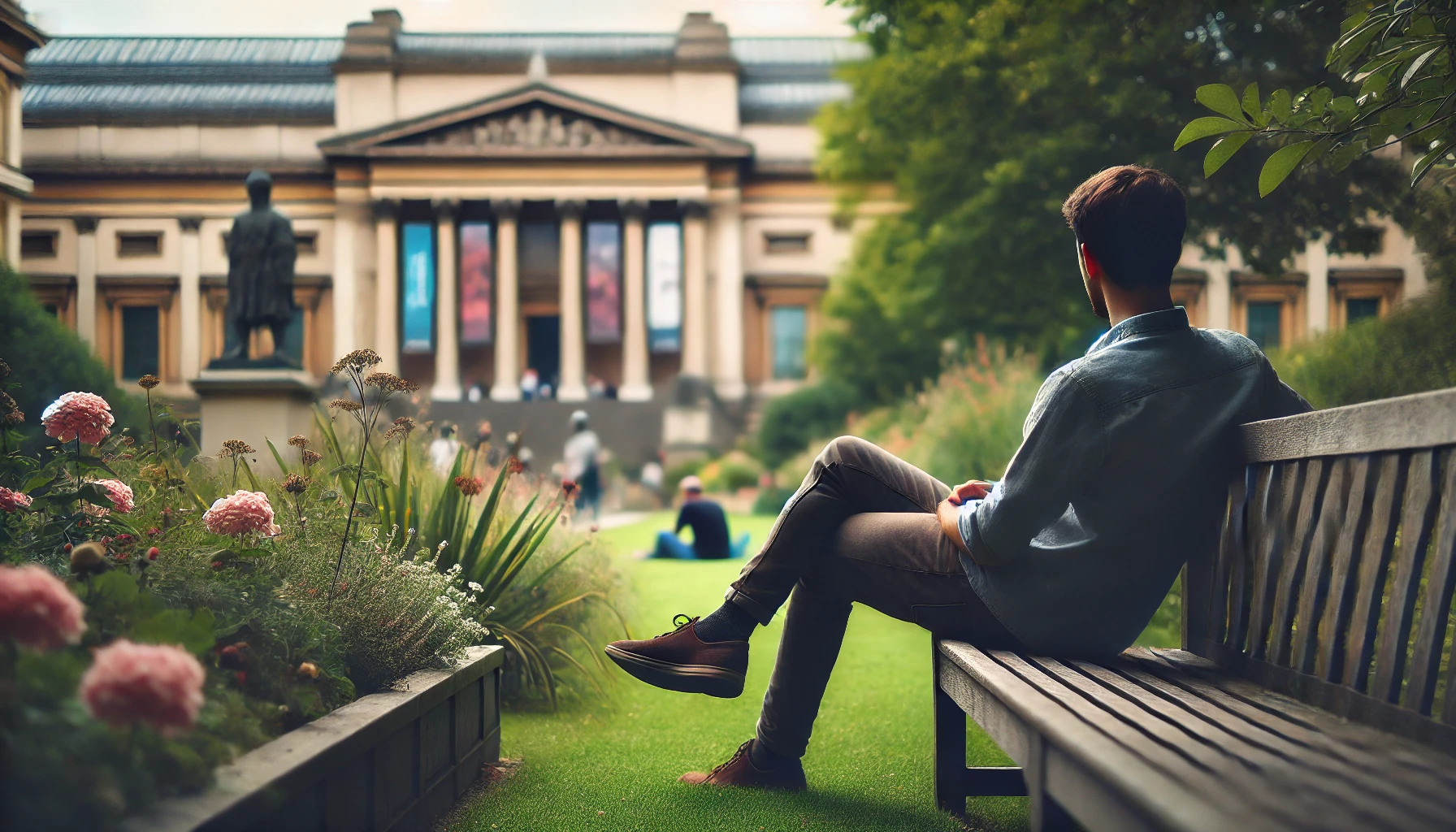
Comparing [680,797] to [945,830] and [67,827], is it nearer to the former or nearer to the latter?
[945,830]

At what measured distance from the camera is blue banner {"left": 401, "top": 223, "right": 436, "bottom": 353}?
34500mm

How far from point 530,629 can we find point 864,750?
4.25 feet

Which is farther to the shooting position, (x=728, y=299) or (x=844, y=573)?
(x=728, y=299)

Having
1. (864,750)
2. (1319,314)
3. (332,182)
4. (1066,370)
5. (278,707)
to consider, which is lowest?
(864,750)

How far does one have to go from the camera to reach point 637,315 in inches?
1385

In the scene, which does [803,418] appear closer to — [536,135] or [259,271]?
[536,135]

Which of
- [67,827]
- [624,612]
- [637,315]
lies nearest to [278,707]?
[67,827]

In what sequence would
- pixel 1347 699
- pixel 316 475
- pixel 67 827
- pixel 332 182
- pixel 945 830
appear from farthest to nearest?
pixel 332 182
pixel 316 475
pixel 945 830
pixel 1347 699
pixel 67 827

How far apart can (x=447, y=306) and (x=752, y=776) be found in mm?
33546

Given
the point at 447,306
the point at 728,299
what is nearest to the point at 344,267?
the point at 447,306

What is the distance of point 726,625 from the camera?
2.48 meters

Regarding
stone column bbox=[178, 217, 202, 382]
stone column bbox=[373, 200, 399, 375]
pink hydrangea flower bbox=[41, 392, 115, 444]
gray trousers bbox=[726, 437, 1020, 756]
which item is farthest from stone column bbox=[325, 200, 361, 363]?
gray trousers bbox=[726, 437, 1020, 756]

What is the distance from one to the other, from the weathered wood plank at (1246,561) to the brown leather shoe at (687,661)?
3.38 feet

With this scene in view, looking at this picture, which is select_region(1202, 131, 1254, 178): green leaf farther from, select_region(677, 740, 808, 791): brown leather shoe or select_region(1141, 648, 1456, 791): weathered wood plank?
select_region(677, 740, 808, 791): brown leather shoe
